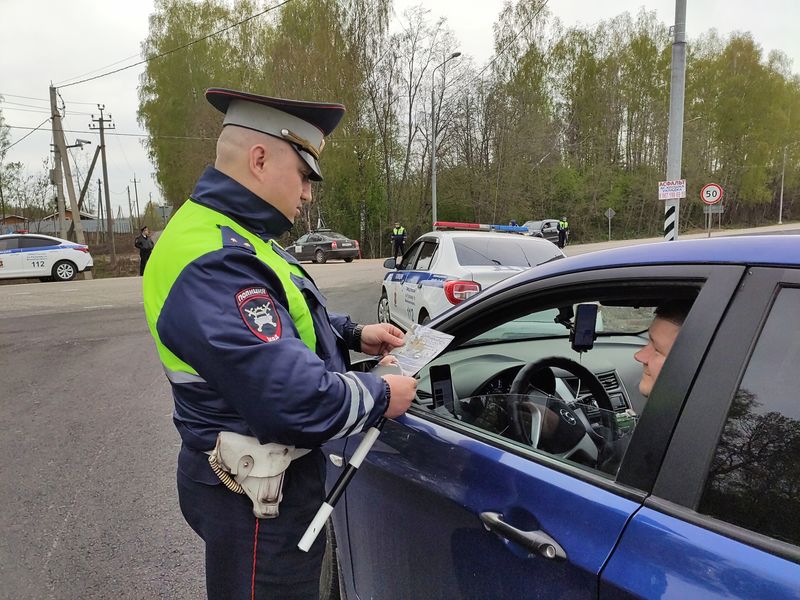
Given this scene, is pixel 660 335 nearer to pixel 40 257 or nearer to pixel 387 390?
pixel 387 390

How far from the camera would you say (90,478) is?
11.9 ft

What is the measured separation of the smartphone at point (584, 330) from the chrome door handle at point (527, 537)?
3.43ft

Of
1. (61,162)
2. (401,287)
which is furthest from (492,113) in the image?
(401,287)

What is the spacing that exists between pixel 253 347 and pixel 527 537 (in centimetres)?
71

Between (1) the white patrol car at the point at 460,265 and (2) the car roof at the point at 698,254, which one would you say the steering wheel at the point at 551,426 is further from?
(1) the white patrol car at the point at 460,265

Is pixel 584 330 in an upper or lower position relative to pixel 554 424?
upper

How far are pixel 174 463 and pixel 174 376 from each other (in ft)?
9.33

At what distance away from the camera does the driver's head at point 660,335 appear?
131 centimetres

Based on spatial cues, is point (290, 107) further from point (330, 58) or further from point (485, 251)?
point (330, 58)

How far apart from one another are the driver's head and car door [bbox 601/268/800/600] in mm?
233

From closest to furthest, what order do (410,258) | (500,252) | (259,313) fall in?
1. (259,313)
2. (500,252)
3. (410,258)

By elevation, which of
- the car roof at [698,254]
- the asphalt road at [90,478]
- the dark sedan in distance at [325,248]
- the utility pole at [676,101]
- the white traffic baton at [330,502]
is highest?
the utility pole at [676,101]

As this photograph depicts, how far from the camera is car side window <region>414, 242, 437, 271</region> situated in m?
7.04

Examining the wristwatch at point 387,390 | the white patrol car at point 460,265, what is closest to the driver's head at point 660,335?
the wristwatch at point 387,390
